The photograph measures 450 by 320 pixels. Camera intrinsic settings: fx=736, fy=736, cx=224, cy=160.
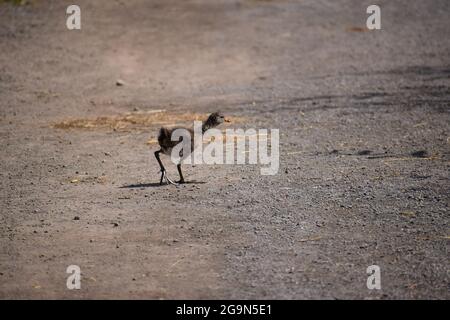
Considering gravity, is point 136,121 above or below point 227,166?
above

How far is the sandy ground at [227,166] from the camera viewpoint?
6629 mm

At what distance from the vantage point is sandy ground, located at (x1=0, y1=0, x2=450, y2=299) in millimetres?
6629

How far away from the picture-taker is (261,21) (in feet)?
61.5

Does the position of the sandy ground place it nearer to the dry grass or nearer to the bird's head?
the dry grass

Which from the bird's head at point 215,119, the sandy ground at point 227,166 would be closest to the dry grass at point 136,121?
the sandy ground at point 227,166

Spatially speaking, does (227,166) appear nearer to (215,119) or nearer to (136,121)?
(215,119)

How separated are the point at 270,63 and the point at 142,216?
29.0ft

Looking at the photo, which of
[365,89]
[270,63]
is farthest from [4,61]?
[365,89]

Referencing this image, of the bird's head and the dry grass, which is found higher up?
the dry grass

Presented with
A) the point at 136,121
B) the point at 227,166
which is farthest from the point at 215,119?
the point at 136,121

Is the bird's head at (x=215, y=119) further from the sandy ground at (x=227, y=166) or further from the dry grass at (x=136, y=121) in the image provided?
the dry grass at (x=136, y=121)

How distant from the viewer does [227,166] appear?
9.76 meters

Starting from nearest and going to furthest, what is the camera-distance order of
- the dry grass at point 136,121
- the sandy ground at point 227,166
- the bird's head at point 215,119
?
the sandy ground at point 227,166
the bird's head at point 215,119
the dry grass at point 136,121

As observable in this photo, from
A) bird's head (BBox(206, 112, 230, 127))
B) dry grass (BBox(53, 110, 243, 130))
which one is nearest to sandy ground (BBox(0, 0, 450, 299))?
dry grass (BBox(53, 110, 243, 130))
